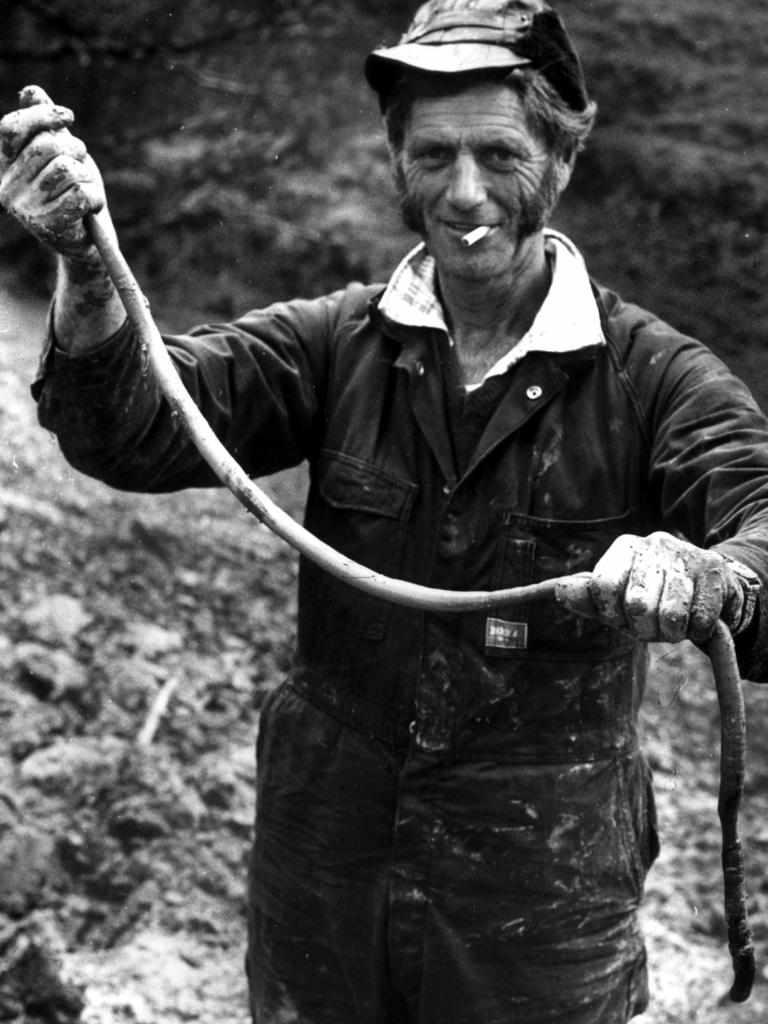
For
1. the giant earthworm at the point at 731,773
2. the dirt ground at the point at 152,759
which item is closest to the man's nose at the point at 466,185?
the giant earthworm at the point at 731,773

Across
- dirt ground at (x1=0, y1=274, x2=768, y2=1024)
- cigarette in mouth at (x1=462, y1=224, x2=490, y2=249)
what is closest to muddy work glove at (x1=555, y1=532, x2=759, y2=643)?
cigarette in mouth at (x1=462, y1=224, x2=490, y2=249)

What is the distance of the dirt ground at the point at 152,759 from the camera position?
13.4ft

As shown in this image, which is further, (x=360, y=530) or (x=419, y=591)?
(x=360, y=530)

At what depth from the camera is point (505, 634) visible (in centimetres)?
267

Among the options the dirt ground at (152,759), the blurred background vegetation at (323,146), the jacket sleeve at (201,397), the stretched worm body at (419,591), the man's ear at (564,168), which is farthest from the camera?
the blurred background vegetation at (323,146)

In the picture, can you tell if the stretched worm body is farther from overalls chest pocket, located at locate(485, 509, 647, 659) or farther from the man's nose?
the man's nose

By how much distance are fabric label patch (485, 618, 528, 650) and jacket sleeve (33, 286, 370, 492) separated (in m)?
0.57

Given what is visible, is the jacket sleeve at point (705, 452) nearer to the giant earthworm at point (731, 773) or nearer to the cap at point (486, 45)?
the giant earthworm at point (731, 773)

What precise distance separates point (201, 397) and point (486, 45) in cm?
86

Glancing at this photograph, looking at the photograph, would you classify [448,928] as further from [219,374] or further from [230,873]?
[230,873]

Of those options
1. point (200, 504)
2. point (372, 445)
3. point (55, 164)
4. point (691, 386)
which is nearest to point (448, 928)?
point (372, 445)

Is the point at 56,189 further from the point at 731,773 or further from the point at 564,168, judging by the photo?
the point at 731,773

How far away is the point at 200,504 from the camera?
5.52 meters

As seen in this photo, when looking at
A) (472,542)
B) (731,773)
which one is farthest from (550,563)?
(731,773)
